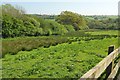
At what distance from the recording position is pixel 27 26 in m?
59.9

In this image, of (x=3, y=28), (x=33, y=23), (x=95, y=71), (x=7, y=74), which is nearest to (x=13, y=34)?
(x=3, y=28)

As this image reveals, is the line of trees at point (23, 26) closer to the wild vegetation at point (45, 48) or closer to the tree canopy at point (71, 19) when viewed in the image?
the wild vegetation at point (45, 48)

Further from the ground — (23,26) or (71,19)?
(71,19)

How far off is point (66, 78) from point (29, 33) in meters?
50.6

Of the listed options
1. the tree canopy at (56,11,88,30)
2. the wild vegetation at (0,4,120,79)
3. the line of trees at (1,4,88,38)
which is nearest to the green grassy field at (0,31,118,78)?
the wild vegetation at (0,4,120,79)

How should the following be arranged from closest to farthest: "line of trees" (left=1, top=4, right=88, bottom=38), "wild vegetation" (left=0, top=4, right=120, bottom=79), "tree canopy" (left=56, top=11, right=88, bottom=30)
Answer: "wild vegetation" (left=0, top=4, right=120, bottom=79)
"line of trees" (left=1, top=4, right=88, bottom=38)
"tree canopy" (left=56, top=11, right=88, bottom=30)

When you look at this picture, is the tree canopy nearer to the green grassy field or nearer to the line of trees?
the line of trees

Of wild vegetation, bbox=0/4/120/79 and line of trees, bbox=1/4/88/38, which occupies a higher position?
line of trees, bbox=1/4/88/38

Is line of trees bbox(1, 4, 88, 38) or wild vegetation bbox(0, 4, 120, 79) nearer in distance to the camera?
wild vegetation bbox(0, 4, 120, 79)

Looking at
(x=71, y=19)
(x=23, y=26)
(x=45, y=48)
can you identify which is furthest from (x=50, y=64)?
(x=71, y=19)

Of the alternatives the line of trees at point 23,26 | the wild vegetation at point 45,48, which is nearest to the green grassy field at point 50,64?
the wild vegetation at point 45,48

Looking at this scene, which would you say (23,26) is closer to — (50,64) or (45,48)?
(45,48)

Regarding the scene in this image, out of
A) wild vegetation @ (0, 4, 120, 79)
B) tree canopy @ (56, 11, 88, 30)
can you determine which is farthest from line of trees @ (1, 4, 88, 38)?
tree canopy @ (56, 11, 88, 30)

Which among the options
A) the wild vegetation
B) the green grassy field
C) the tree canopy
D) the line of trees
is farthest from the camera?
the tree canopy
